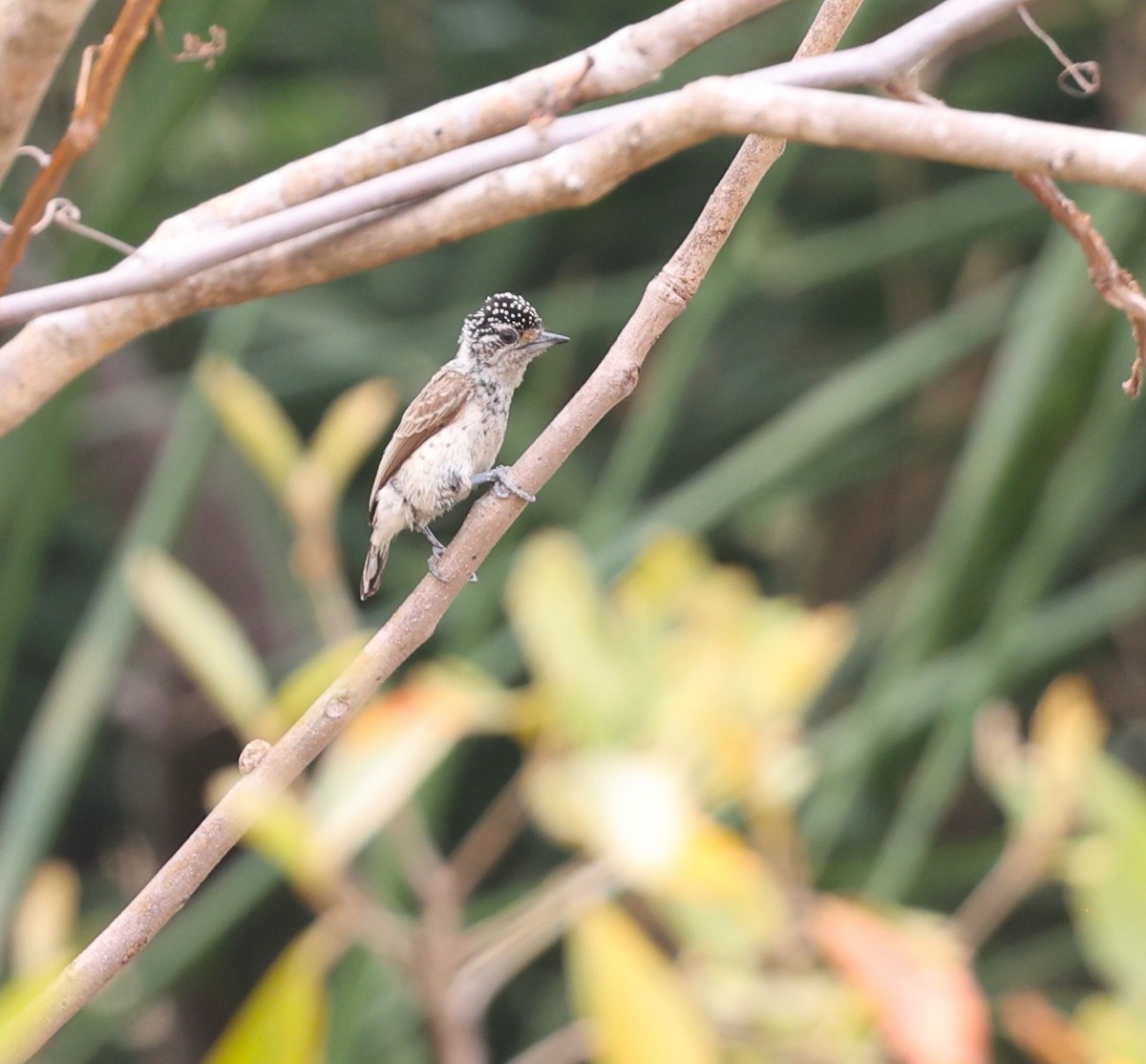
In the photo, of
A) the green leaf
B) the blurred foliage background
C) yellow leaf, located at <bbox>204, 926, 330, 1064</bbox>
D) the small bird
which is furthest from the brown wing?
the green leaf

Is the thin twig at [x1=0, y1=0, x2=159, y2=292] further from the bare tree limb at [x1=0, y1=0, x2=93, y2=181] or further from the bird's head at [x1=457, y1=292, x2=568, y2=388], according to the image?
the bird's head at [x1=457, y1=292, x2=568, y2=388]

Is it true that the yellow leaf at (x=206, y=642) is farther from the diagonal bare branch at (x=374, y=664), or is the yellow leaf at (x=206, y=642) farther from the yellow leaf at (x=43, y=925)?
the diagonal bare branch at (x=374, y=664)

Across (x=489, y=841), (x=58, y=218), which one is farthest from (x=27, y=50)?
(x=489, y=841)

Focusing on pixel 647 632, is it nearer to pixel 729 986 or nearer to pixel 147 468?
pixel 729 986

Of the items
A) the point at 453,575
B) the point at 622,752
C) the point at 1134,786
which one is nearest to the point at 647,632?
the point at 622,752

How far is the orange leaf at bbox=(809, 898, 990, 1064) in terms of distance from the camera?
6.89 feet

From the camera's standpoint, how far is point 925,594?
2.92m

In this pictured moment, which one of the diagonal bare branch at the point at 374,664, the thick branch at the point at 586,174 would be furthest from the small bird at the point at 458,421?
the thick branch at the point at 586,174

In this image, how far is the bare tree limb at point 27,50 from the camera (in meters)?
0.89

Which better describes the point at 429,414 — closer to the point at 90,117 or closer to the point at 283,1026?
the point at 283,1026

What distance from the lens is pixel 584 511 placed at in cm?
363

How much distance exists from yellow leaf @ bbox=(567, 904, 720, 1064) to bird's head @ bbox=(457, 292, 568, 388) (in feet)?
3.07

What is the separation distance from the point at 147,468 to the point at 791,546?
1866 mm

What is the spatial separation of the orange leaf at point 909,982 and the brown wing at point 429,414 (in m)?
0.98
